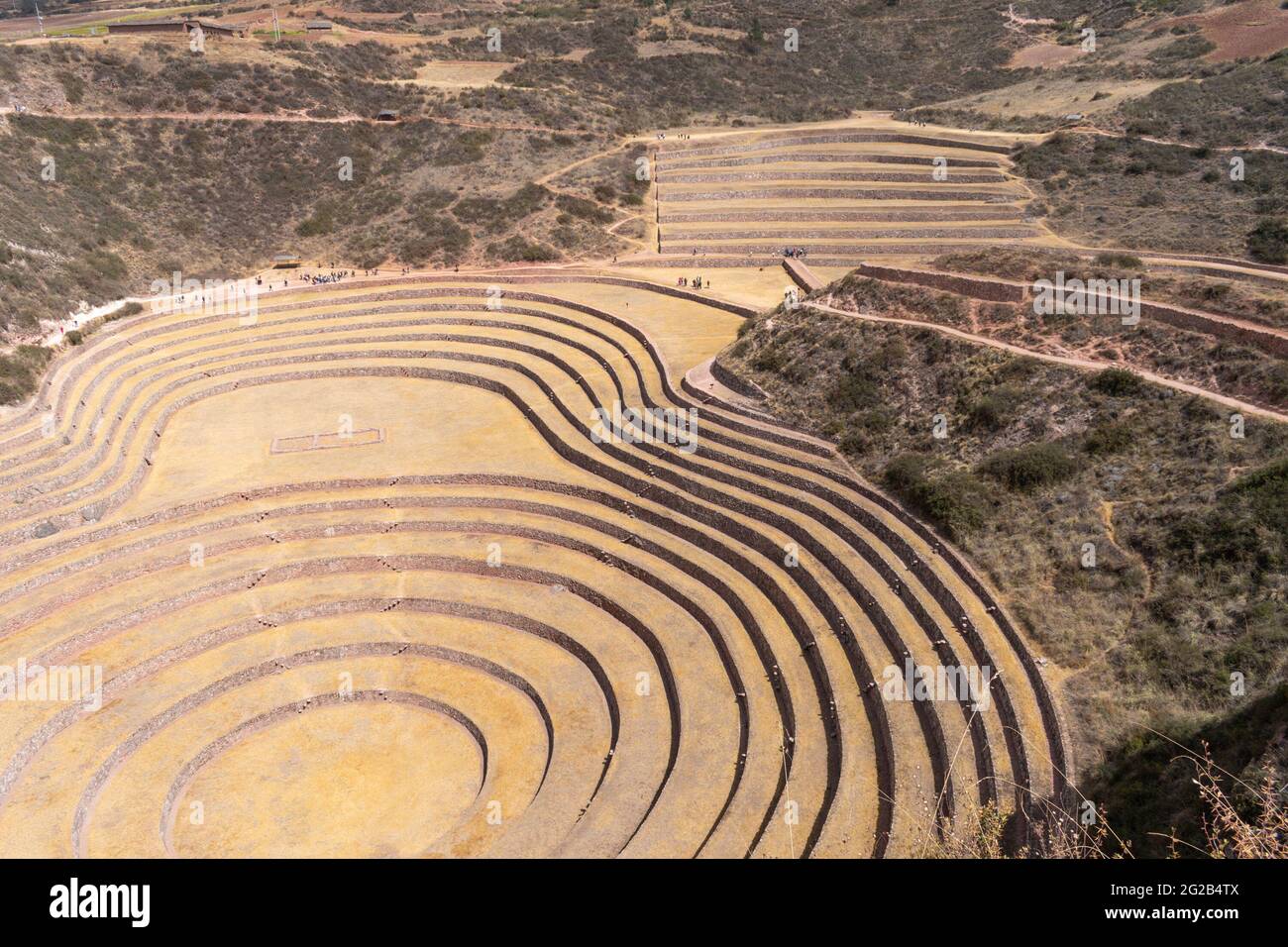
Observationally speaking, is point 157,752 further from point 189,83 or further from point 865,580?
point 189,83

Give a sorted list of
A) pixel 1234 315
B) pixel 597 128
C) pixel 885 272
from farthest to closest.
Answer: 1. pixel 597 128
2. pixel 885 272
3. pixel 1234 315

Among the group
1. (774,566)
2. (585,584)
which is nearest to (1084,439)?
(774,566)

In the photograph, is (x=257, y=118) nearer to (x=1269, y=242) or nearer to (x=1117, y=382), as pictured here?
(x=1117, y=382)

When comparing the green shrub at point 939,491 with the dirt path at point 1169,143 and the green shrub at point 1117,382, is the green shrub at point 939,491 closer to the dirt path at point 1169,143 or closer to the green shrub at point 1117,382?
the green shrub at point 1117,382

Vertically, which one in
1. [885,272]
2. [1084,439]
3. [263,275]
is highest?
[263,275]

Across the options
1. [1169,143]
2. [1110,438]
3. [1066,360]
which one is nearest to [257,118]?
[1066,360]

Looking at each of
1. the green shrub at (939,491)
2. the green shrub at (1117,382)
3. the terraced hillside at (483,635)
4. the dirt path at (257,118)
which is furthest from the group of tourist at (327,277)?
the green shrub at (1117,382)

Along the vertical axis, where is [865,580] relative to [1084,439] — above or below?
below
